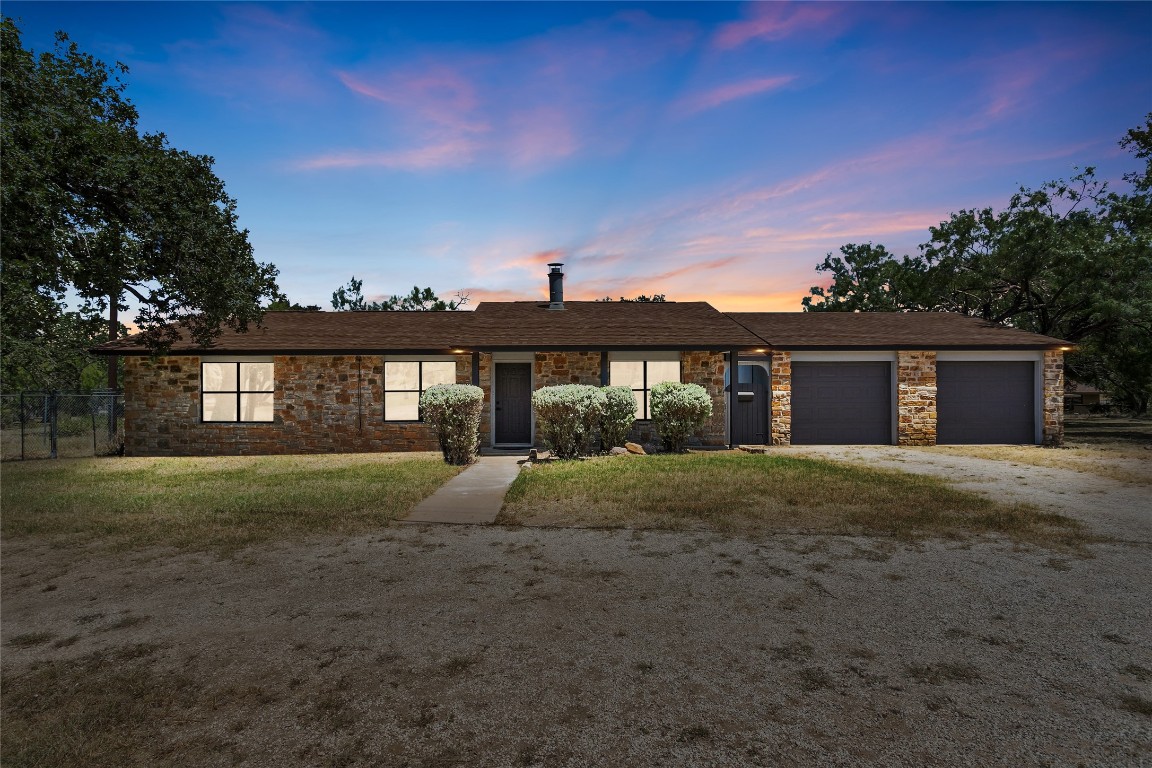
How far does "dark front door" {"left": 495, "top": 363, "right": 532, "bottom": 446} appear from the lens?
1545 centimetres

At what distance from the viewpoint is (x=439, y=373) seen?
15.4 metres

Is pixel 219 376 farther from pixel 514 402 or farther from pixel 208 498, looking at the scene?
pixel 514 402

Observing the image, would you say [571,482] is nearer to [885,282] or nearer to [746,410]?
[746,410]

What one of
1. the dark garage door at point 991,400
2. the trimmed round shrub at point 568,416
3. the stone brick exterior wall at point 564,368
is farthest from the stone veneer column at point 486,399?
the dark garage door at point 991,400

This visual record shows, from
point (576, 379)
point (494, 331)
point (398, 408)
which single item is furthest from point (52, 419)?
point (576, 379)

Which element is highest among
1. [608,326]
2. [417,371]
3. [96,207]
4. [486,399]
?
[96,207]

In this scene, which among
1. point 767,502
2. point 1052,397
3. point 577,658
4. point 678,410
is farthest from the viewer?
point 1052,397

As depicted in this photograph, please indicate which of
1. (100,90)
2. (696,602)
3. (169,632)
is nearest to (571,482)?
(696,602)

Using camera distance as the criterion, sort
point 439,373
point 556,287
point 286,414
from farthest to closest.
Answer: point 556,287 → point 439,373 → point 286,414

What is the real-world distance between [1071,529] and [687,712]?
6609mm

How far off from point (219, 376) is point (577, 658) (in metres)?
15.0

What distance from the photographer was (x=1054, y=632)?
13.0 feet

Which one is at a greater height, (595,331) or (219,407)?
(595,331)

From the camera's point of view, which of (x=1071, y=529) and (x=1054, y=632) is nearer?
(x=1054, y=632)
